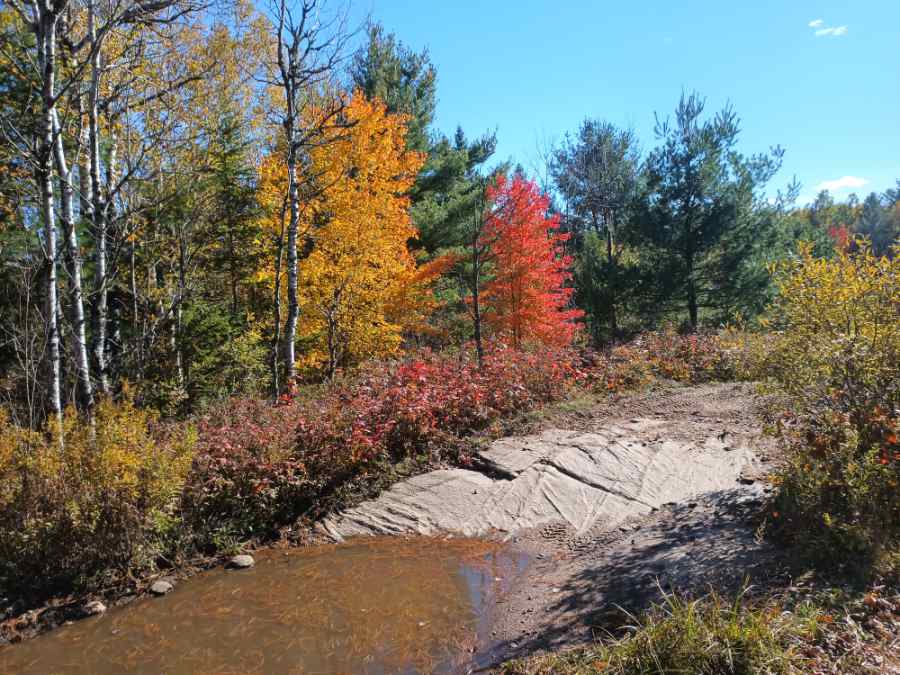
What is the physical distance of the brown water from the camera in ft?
13.5

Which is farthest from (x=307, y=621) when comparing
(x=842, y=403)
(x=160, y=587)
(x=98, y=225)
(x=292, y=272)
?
(x=292, y=272)

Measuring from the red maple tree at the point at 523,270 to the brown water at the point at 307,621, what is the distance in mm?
10612

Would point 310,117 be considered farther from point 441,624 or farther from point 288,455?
point 441,624

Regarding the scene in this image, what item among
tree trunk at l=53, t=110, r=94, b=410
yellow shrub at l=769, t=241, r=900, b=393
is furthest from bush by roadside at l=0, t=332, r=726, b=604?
yellow shrub at l=769, t=241, r=900, b=393

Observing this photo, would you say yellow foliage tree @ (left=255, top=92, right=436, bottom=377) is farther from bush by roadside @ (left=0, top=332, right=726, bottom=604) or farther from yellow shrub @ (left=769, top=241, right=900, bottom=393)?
yellow shrub @ (left=769, top=241, right=900, bottom=393)

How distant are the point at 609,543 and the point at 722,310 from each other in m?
16.8

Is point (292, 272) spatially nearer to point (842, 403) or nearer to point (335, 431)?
point (335, 431)

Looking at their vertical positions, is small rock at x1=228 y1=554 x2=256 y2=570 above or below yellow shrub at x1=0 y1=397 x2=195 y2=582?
below

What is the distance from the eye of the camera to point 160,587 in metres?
5.23

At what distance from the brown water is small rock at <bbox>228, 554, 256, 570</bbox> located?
0.11m

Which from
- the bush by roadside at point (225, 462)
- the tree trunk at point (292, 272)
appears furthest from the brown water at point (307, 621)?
the tree trunk at point (292, 272)

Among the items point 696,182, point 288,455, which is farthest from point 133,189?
point 696,182

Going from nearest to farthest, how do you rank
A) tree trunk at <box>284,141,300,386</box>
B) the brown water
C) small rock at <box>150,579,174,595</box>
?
the brown water → small rock at <box>150,579,174,595</box> → tree trunk at <box>284,141,300,386</box>

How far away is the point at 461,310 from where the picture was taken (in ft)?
61.5
